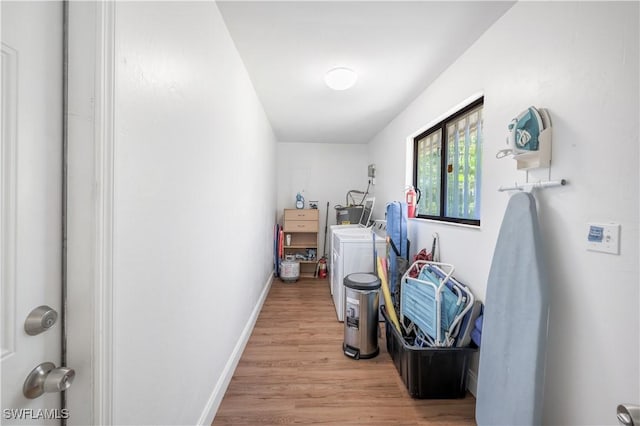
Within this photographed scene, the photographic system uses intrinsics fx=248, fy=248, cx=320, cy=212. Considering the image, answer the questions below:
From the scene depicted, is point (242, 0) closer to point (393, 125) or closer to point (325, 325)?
point (393, 125)

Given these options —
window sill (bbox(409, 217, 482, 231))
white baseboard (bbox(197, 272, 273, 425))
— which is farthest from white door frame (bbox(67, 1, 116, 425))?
window sill (bbox(409, 217, 482, 231))

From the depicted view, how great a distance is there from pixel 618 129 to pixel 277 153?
4.02 metres

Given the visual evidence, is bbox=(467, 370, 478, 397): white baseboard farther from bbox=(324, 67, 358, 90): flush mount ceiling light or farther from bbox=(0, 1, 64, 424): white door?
bbox=(324, 67, 358, 90): flush mount ceiling light

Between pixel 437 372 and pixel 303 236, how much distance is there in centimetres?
309

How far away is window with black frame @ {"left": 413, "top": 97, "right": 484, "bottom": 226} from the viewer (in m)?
1.84

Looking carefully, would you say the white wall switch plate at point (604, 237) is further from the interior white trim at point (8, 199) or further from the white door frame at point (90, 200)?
the interior white trim at point (8, 199)

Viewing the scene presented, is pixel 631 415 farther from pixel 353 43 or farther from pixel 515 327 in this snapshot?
pixel 353 43

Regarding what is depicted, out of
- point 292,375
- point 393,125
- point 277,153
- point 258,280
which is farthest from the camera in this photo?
point 277,153

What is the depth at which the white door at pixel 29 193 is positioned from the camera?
523 mm

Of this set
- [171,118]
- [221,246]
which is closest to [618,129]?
[171,118]

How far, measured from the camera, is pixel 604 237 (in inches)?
36.5

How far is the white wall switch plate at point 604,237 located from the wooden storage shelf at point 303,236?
3336mm

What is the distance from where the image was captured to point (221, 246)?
1541 mm

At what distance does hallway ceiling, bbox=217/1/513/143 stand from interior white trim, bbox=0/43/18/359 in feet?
3.89
